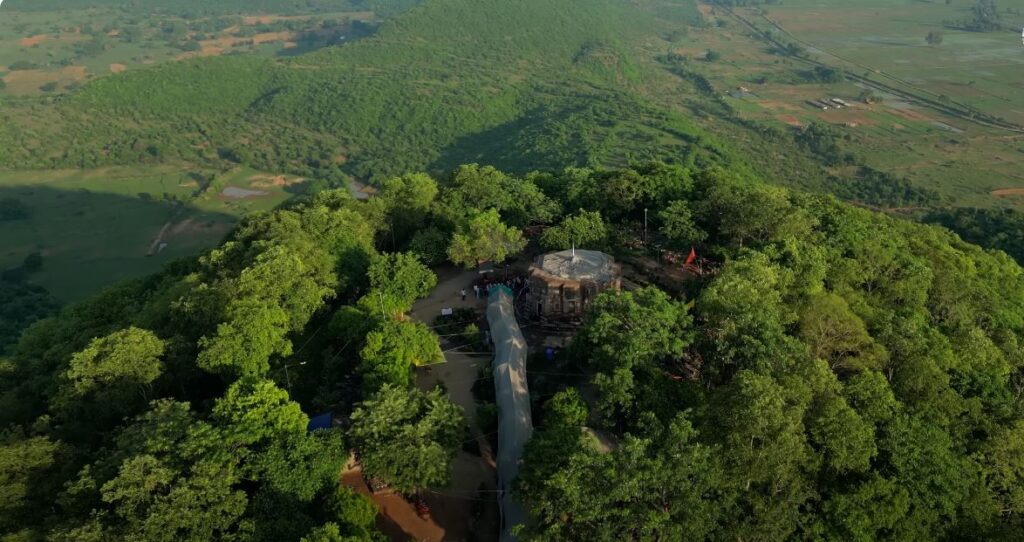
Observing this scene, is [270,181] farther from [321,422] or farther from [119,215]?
[321,422]

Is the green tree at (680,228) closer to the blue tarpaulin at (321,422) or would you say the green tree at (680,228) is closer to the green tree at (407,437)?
the green tree at (407,437)

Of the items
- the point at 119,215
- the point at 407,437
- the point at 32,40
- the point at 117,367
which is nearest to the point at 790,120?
the point at 119,215

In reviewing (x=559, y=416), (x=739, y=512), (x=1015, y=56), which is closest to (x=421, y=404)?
(x=559, y=416)

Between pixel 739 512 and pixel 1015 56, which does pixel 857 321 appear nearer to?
pixel 739 512

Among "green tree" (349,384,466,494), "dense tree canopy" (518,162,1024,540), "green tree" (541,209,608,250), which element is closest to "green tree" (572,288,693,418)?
"dense tree canopy" (518,162,1024,540)

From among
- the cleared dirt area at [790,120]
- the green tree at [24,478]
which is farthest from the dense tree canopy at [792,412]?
the cleared dirt area at [790,120]

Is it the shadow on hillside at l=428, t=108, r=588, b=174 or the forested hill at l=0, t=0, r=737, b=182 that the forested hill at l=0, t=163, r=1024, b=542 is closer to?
the shadow on hillside at l=428, t=108, r=588, b=174
